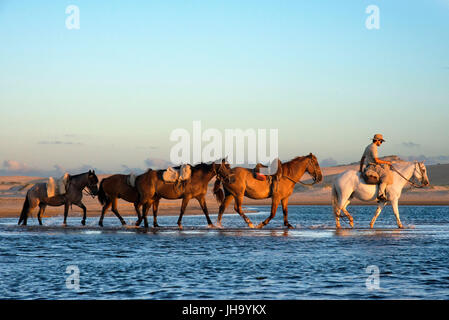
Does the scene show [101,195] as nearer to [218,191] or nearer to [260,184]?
[218,191]

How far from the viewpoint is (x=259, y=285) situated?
9898mm

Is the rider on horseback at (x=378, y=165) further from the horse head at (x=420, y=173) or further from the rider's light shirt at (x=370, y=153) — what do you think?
the horse head at (x=420, y=173)

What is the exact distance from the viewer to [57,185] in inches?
948

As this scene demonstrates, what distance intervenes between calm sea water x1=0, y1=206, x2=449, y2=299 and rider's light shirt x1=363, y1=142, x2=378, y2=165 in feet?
7.38

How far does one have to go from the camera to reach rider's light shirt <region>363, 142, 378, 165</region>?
794 inches

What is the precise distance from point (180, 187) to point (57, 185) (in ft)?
17.0

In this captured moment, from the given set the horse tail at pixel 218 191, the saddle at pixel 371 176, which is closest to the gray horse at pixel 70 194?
the horse tail at pixel 218 191

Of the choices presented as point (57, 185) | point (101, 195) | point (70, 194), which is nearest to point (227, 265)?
point (101, 195)

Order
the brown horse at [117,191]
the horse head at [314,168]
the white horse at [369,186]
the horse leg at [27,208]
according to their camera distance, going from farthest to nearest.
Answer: the horse leg at [27,208], the brown horse at [117,191], the horse head at [314,168], the white horse at [369,186]

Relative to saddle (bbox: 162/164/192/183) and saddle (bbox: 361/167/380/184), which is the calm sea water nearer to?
saddle (bbox: 361/167/380/184)

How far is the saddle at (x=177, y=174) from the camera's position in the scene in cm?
2169

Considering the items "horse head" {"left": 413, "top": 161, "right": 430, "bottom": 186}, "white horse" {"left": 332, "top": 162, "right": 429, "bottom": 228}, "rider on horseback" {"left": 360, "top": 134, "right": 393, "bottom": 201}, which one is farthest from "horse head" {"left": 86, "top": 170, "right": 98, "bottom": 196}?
"horse head" {"left": 413, "top": 161, "right": 430, "bottom": 186}

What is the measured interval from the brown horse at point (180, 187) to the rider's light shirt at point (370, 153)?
4.49 m
